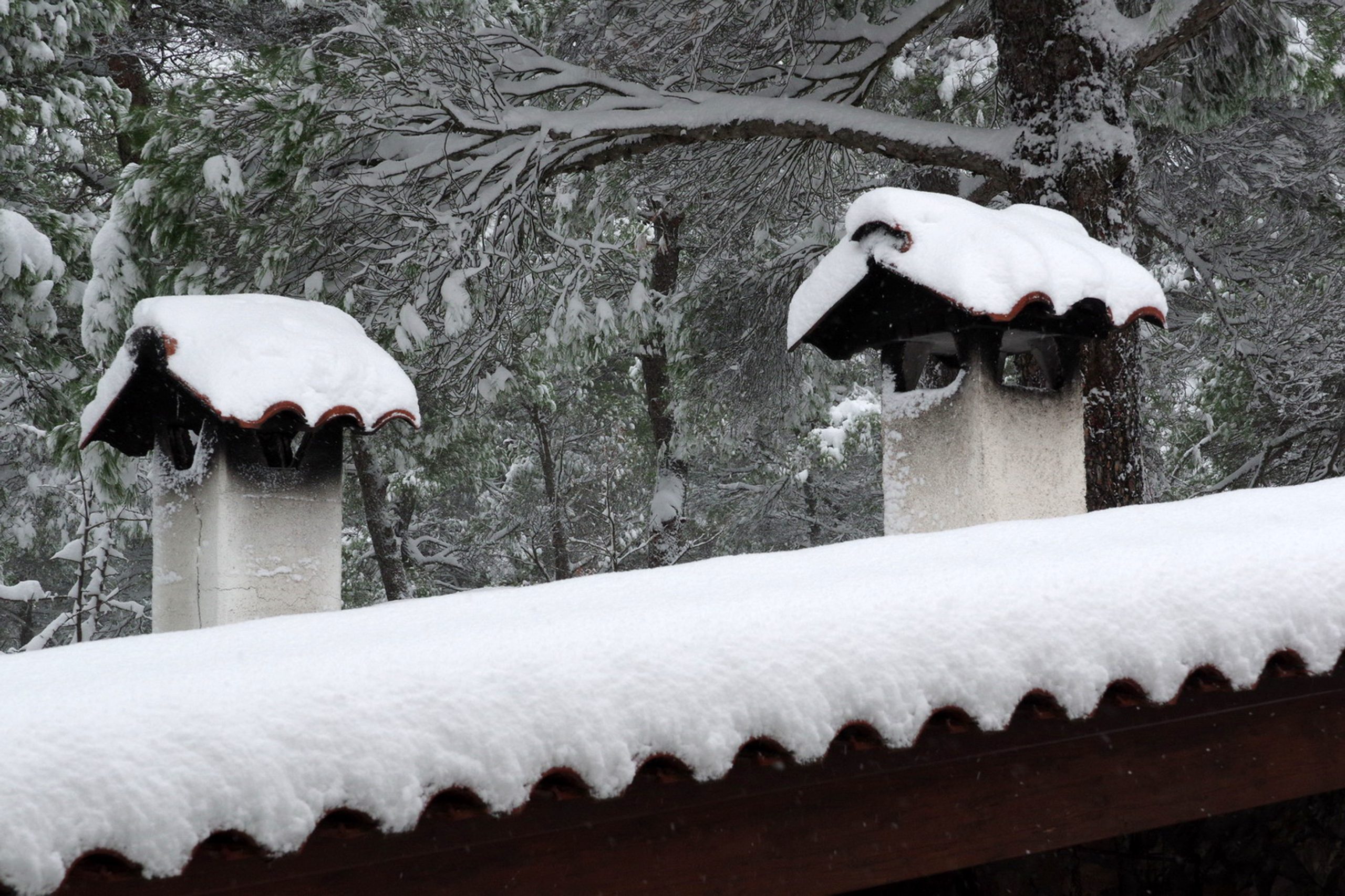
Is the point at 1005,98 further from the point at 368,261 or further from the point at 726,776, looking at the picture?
the point at 726,776

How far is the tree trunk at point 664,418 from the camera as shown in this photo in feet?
45.8

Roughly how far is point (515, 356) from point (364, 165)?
189cm

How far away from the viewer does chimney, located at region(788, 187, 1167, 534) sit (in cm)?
440

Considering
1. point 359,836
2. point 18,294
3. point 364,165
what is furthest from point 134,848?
point 18,294

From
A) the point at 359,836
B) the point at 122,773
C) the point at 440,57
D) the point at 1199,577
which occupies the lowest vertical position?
the point at 359,836

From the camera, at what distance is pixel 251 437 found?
173 inches

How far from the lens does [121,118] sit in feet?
24.5

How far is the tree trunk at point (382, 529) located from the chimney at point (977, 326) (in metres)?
Answer: 10.2

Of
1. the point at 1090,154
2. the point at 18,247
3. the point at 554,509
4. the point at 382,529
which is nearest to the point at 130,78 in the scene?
the point at 18,247

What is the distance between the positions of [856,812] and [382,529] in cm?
1394

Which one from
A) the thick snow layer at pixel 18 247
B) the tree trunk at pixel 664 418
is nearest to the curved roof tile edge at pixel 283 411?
the thick snow layer at pixel 18 247

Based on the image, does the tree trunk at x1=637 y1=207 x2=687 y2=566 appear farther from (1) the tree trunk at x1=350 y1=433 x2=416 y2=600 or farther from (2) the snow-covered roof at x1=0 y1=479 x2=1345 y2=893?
(2) the snow-covered roof at x1=0 y1=479 x2=1345 y2=893

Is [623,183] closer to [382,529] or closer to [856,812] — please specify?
[856,812]

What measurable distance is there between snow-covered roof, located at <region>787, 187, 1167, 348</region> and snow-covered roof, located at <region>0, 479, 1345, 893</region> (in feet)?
5.88
